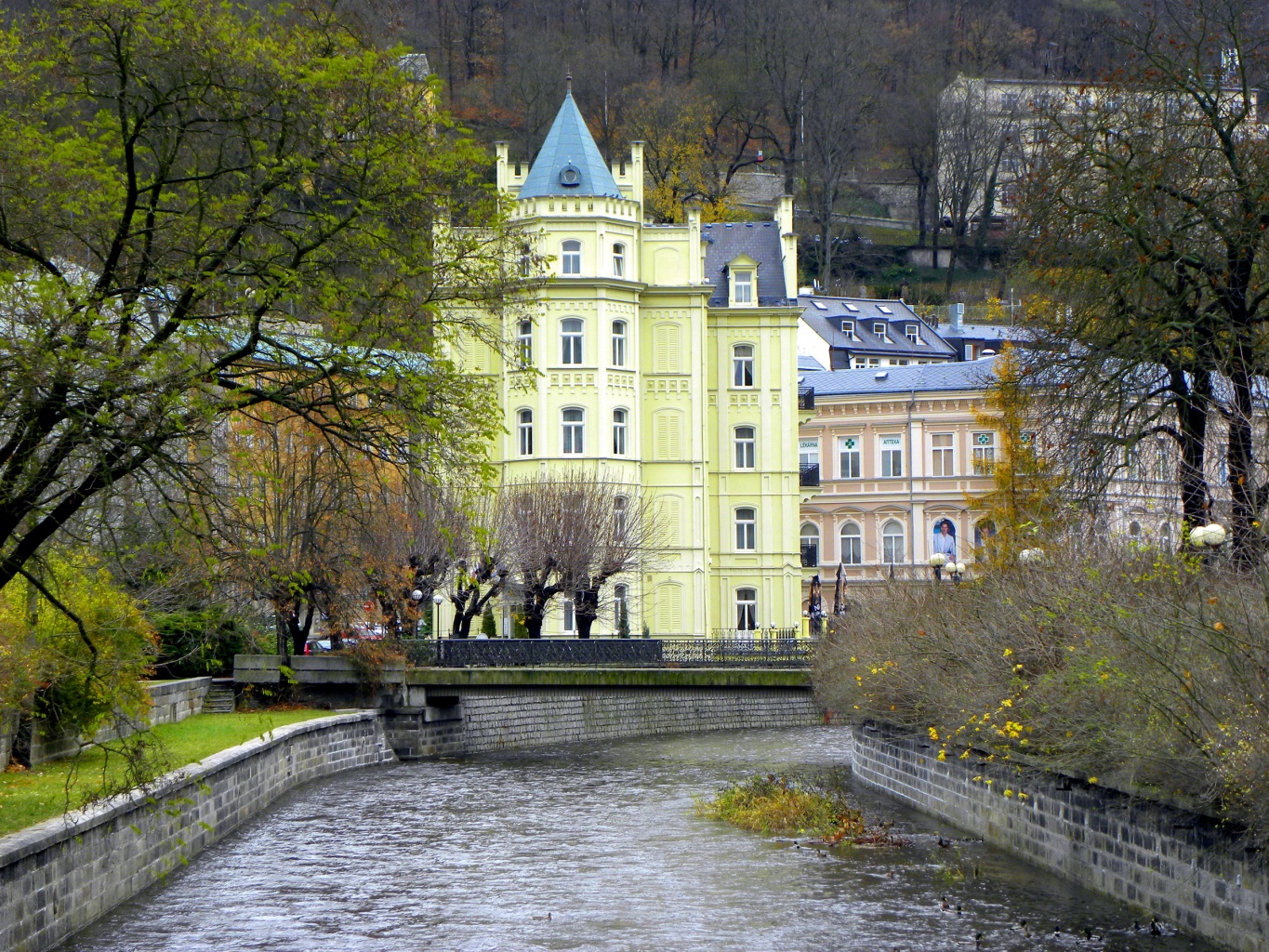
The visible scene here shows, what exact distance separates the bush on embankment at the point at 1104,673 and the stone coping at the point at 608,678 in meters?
15.8

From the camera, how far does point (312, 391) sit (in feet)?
55.7

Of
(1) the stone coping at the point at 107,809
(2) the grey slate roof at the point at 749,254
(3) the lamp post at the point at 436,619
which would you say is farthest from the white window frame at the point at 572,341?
(1) the stone coping at the point at 107,809

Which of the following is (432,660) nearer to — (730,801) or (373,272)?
(730,801)

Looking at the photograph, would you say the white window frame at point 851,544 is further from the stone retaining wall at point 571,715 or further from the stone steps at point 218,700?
the stone steps at point 218,700

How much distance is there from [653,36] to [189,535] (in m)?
96.3

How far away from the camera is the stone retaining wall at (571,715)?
42.0 m

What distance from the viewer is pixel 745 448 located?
6316 centimetres

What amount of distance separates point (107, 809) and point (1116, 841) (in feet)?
35.8

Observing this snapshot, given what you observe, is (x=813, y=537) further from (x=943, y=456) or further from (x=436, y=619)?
(x=436, y=619)

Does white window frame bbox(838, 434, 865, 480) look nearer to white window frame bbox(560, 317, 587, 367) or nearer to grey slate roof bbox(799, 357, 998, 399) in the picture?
grey slate roof bbox(799, 357, 998, 399)

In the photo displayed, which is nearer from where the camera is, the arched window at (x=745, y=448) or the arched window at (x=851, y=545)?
the arched window at (x=745, y=448)

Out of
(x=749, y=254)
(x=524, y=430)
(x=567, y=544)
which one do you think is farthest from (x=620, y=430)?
(x=749, y=254)

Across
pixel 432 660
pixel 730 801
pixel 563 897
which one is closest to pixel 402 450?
pixel 563 897

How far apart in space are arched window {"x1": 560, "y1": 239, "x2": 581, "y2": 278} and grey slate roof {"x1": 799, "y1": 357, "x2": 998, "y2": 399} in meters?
15.7
